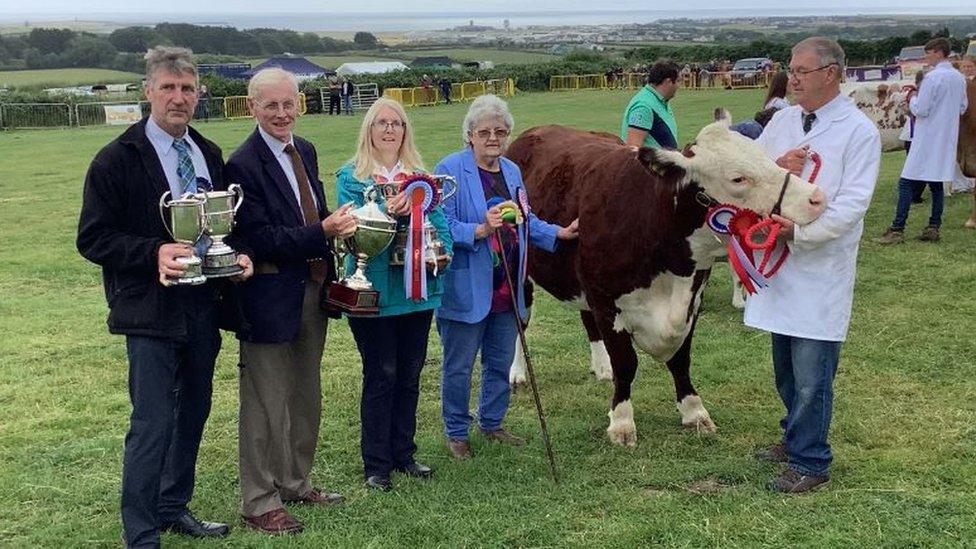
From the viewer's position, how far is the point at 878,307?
881 cm

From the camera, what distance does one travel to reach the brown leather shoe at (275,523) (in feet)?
15.0

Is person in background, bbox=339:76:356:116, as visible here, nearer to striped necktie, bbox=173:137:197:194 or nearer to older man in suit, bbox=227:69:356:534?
older man in suit, bbox=227:69:356:534

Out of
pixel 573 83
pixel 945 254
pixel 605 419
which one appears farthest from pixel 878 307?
pixel 573 83

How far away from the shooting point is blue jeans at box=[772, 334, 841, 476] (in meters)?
4.82

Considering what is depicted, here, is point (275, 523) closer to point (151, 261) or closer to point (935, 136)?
point (151, 261)

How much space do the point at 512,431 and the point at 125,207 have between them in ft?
10.1

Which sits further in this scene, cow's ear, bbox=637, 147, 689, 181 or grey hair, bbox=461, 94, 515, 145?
grey hair, bbox=461, 94, 515, 145

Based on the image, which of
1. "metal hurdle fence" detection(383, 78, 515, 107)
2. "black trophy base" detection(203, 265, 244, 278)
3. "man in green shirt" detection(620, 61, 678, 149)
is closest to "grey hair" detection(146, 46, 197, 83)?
"black trophy base" detection(203, 265, 244, 278)

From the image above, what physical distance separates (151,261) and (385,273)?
1286mm

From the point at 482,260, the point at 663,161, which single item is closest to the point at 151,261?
the point at 482,260

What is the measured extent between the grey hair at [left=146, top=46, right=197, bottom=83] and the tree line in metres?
88.9

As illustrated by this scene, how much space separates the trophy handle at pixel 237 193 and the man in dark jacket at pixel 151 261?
0.09 m

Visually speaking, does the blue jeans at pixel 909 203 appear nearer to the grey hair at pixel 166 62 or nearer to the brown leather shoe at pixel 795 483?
the brown leather shoe at pixel 795 483

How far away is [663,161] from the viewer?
206 inches
